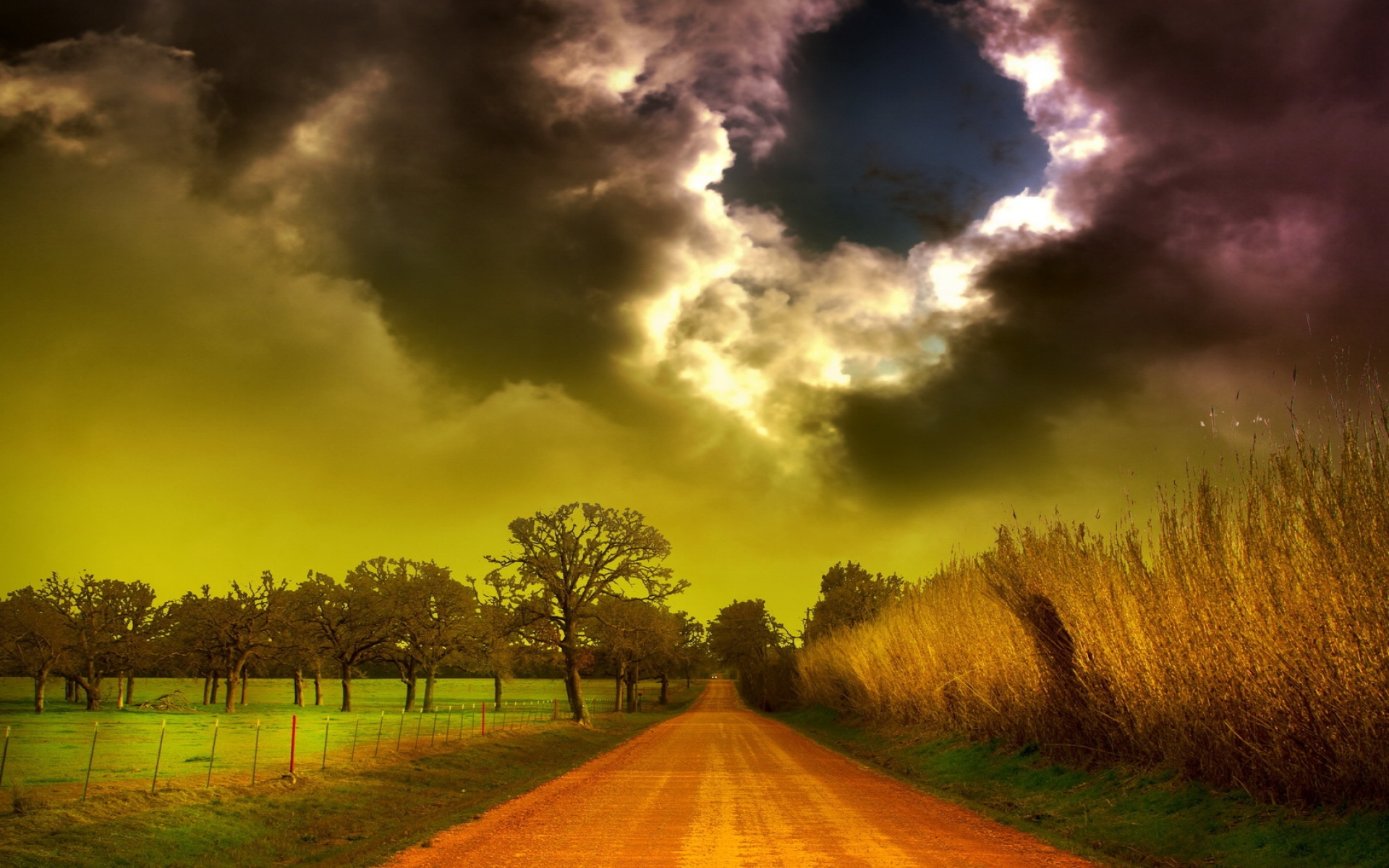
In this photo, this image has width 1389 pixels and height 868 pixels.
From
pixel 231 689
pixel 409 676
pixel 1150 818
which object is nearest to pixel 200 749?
pixel 1150 818

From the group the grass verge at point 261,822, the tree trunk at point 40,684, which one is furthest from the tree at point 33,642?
the grass verge at point 261,822

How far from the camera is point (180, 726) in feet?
122

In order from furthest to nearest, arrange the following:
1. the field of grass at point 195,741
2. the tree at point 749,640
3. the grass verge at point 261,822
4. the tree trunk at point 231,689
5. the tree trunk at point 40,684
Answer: the tree at point 749,640, the tree trunk at point 40,684, the tree trunk at point 231,689, the field of grass at point 195,741, the grass verge at point 261,822

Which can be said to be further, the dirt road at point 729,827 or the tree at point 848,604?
the tree at point 848,604

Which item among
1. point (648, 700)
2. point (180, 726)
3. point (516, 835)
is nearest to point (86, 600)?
point (180, 726)

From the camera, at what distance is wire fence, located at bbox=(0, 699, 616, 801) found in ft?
51.4

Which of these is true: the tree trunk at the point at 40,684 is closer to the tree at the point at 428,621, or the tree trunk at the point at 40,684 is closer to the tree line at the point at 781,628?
the tree at the point at 428,621

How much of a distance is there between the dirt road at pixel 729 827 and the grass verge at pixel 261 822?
45.5 inches

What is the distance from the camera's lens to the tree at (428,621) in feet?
195

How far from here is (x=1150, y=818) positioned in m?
11.1

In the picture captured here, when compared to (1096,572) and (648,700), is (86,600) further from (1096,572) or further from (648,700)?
(1096,572)

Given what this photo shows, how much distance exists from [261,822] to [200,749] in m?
17.8

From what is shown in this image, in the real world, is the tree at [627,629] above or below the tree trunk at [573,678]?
above

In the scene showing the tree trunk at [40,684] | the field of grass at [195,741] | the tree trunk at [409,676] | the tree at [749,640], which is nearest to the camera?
the field of grass at [195,741]
